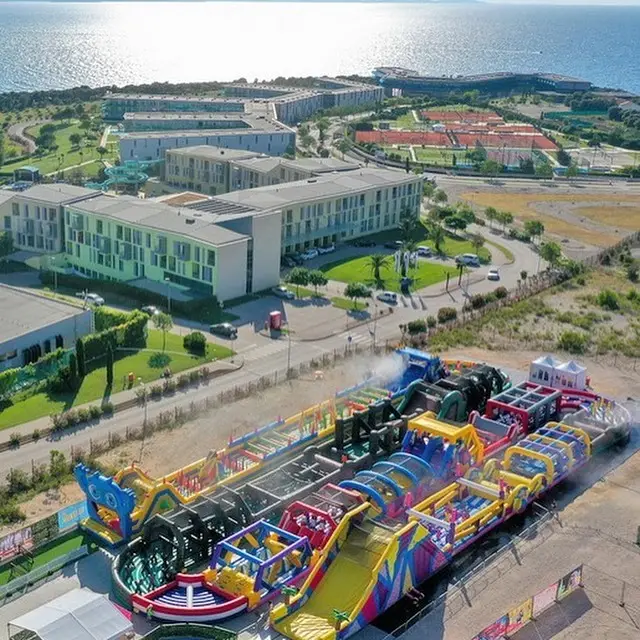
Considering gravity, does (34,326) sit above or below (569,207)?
above

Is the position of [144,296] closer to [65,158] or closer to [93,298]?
[93,298]

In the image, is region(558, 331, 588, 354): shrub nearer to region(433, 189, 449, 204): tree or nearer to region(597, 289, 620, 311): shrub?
region(597, 289, 620, 311): shrub

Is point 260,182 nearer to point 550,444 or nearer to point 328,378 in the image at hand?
point 328,378

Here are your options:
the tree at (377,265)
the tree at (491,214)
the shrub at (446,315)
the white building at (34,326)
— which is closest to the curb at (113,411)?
the white building at (34,326)

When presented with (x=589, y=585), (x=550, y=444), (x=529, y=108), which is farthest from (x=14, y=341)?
(x=529, y=108)

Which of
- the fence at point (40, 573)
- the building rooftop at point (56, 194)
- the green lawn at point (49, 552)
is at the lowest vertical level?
the green lawn at point (49, 552)

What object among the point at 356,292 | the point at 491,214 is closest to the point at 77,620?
the point at 356,292

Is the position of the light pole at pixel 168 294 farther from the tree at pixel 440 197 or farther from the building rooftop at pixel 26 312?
the tree at pixel 440 197
